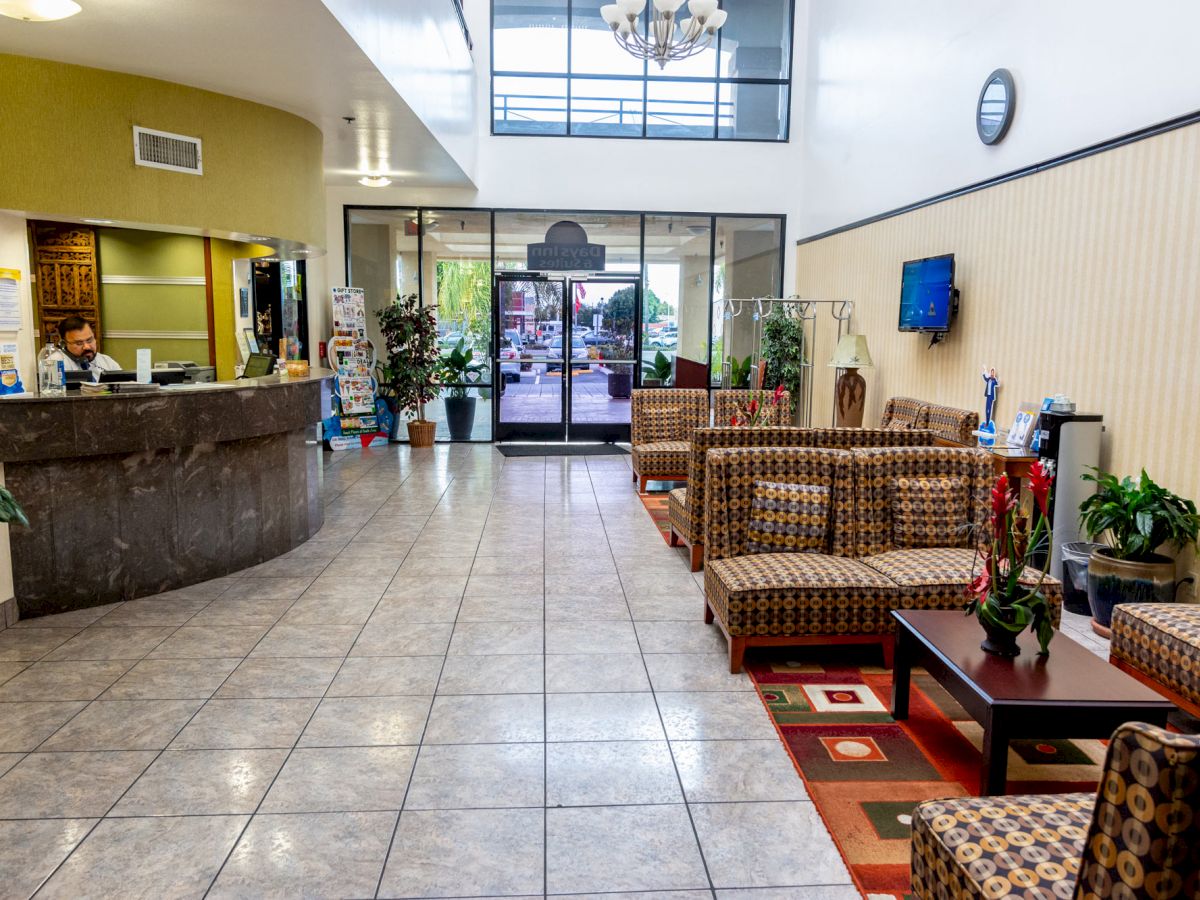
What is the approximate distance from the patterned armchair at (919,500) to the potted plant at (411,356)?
7.40 m

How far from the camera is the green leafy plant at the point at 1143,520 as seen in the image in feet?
14.5

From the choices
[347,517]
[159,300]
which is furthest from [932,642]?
[159,300]

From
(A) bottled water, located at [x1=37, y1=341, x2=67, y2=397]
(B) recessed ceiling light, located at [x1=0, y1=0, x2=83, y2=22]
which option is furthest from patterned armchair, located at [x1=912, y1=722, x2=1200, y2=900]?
(A) bottled water, located at [x1=37, y1=341, x2=67, y2=397]

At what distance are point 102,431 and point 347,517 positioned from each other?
2.62 m

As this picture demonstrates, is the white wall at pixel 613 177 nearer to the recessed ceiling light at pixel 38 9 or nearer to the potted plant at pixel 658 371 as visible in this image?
the potted plant at pixel 658 371

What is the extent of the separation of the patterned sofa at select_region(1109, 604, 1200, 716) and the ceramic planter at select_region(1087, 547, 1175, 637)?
74 centimetres

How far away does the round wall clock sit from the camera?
6398 millimetres

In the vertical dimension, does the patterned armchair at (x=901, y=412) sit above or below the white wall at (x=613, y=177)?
below

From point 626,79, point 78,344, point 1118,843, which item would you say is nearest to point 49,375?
point 78,344

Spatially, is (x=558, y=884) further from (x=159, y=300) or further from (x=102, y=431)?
(x=159, y=300)

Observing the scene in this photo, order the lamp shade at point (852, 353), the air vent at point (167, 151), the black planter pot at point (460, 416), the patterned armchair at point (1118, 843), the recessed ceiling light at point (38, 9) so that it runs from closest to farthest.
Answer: the patterned armchair at point (1118, 843) < the recessed ceiling light at point (38, 9) < the air vent at point (167, 151) < the lamp shade at point (852, 353) < the black planter pot at point (460, 416)

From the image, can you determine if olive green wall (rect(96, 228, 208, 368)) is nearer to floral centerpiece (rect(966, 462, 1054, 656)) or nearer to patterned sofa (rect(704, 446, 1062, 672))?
patterned sofa (rect(704, 446, 1062, 672))

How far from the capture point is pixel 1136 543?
14.8ft

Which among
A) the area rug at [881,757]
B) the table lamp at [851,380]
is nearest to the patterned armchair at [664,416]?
the table lamp at [851,380]
